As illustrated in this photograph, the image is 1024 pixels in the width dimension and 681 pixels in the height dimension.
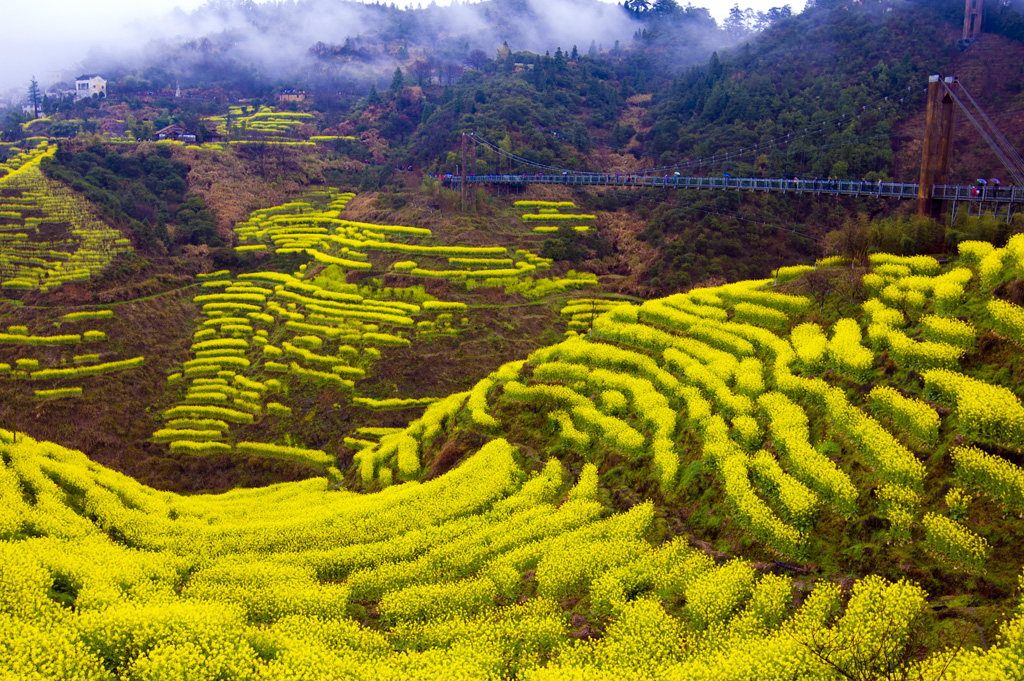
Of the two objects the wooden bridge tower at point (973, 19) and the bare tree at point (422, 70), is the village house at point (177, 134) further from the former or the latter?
the wooden bridge tower at point (973, 19)

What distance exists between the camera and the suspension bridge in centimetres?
2911

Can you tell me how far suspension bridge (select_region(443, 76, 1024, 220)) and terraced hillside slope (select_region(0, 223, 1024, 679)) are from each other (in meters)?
6.63

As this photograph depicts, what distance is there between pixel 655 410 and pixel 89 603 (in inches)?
638

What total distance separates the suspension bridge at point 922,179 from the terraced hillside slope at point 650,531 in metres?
6.63

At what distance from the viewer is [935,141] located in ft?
95.1

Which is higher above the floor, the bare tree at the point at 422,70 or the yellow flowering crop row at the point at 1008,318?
the bare tree at the point at 422,70

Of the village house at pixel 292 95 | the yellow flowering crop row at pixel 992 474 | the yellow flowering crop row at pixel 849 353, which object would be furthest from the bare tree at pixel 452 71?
the yellow flowering crop row at pixel 992 474

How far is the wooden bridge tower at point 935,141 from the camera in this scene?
28750 mm

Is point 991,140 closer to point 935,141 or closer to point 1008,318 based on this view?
point 935,141

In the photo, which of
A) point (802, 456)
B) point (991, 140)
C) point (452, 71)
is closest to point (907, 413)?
point (802, 456)

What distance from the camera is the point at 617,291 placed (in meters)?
51.8

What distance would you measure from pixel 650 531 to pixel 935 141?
20.9 metres

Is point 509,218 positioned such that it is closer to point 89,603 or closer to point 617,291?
point 617,291

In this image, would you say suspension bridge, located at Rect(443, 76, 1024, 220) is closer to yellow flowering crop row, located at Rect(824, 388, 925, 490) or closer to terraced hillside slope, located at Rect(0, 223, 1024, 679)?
terraced hillside slope, located at Rect(0, 223, 1024, 679)
